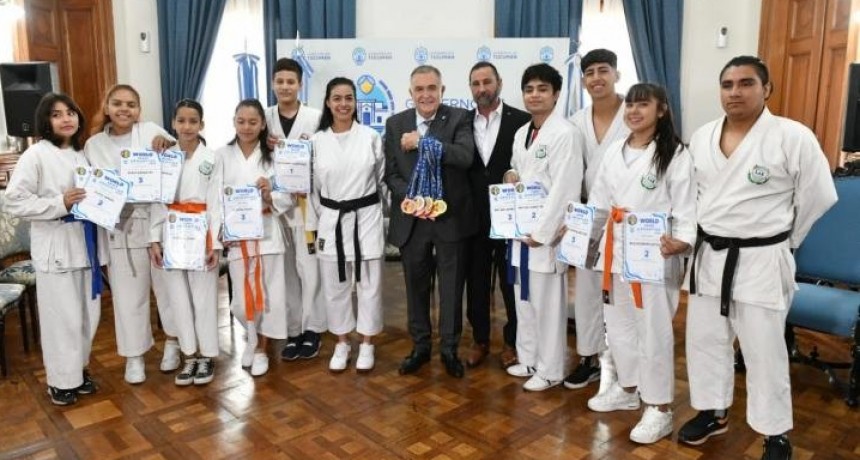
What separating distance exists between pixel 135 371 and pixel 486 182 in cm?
183

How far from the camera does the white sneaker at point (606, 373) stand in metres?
2.82

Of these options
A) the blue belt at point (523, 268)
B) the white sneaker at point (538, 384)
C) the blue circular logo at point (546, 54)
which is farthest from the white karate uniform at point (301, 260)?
the blue circular logo at point (546, 54)

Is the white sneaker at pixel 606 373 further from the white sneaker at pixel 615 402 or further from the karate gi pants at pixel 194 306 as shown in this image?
the karate gi pants at pixel 194 306

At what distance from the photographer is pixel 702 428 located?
2.40 m

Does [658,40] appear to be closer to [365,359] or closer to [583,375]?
[583,375]

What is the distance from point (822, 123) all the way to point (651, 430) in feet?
12.0

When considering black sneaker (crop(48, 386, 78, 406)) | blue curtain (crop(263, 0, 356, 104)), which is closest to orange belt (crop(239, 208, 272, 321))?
black sneaker (crop(48, 386, 78, 406))

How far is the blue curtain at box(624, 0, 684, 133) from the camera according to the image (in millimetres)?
5896

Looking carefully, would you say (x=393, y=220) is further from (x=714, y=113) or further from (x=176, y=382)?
(x=714, y=113)

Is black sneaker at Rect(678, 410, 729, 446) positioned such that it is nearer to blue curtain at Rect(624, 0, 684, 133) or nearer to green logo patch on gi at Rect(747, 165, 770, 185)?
green logo patch on gi at Rect(747, 165, 770, 185)

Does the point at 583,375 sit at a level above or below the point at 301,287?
below

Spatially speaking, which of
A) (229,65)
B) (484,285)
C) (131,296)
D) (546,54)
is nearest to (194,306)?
(131,296)

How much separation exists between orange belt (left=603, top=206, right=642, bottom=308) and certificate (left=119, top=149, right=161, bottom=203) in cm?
183

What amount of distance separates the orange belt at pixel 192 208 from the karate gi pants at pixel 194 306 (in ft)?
0.50
